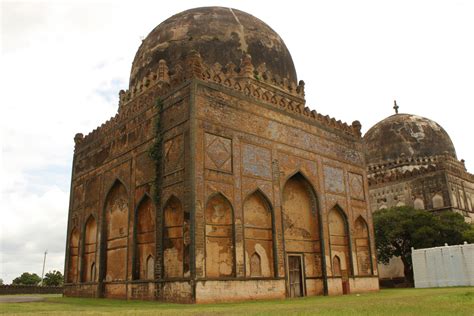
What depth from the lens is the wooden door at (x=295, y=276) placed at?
13820mm

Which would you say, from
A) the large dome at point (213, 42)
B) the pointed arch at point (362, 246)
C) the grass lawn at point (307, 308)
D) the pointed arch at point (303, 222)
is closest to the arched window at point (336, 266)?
the pointed arch at point (303, 222)

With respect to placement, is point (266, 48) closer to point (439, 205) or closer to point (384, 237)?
point (384, 237)

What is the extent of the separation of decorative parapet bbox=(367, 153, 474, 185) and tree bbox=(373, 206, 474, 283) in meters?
3.78

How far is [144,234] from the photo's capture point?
44.5ft

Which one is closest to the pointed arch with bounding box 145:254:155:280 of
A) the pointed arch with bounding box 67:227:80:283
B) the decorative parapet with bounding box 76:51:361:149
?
the decorative parapet with bounding box 76:51:361:149

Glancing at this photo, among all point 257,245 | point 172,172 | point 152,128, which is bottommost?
point 257,245

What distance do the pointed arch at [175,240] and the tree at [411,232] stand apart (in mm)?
13936

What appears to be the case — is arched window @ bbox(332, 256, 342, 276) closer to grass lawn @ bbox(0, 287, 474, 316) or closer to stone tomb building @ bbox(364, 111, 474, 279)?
grass lawn @ bbox(0, 287, 474, 316)

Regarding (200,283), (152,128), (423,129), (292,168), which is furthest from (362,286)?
(423,129)

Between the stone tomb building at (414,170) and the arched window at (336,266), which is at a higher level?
the stone tomb building at (414,170)

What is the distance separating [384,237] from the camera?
2267 centimetres

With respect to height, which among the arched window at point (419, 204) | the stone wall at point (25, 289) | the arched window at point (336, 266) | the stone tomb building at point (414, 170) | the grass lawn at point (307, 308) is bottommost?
the grass lawn at point (307, 308)

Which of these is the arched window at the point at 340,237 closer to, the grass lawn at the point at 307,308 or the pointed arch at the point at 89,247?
the grass lawn at the point at 307,308

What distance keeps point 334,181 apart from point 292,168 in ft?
7.99
